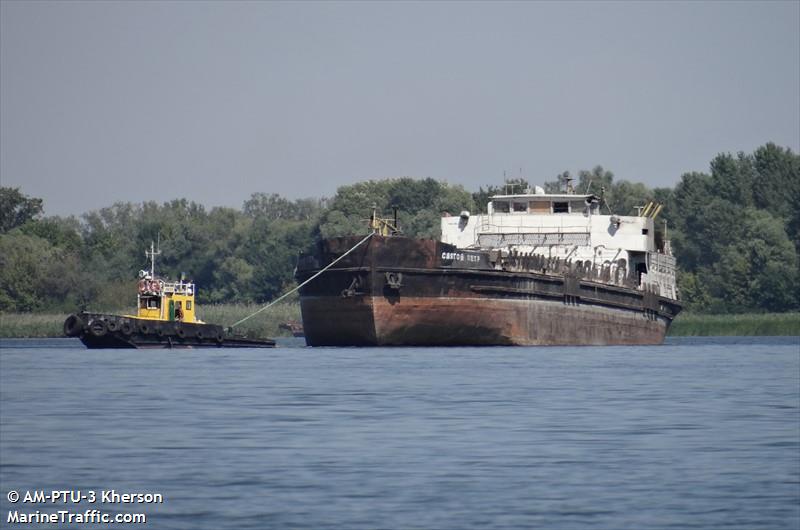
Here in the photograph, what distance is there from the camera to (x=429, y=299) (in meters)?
65.2

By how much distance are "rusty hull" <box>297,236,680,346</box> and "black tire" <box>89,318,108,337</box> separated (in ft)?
30.5

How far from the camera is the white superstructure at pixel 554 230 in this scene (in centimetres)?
7775

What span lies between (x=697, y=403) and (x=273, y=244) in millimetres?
115785

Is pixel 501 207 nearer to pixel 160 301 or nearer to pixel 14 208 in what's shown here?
pixel 160 301

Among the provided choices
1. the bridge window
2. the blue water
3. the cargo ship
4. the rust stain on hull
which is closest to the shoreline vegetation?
the cargo ship

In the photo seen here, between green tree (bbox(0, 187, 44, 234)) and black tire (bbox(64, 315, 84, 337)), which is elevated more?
green tree (bbox(0, 187, 44, 234))

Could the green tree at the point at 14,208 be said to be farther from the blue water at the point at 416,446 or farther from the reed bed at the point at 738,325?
the blue water at the point at 416,446

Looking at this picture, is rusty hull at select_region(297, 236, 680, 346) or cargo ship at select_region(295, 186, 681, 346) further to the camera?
cargo ship at select_region(295, 186, 681, 346)

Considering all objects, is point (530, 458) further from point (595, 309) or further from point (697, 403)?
point (595, 309)

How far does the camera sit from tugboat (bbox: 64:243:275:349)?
64.8 meters

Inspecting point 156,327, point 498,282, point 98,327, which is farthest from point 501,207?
point 98,327

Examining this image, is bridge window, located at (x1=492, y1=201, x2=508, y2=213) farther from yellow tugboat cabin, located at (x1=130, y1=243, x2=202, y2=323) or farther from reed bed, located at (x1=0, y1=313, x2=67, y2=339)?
reed bed, located at (x1=0, y1=313, x2=67, y2=339)

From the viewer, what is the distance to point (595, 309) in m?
73.8

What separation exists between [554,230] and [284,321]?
42.6 meters
